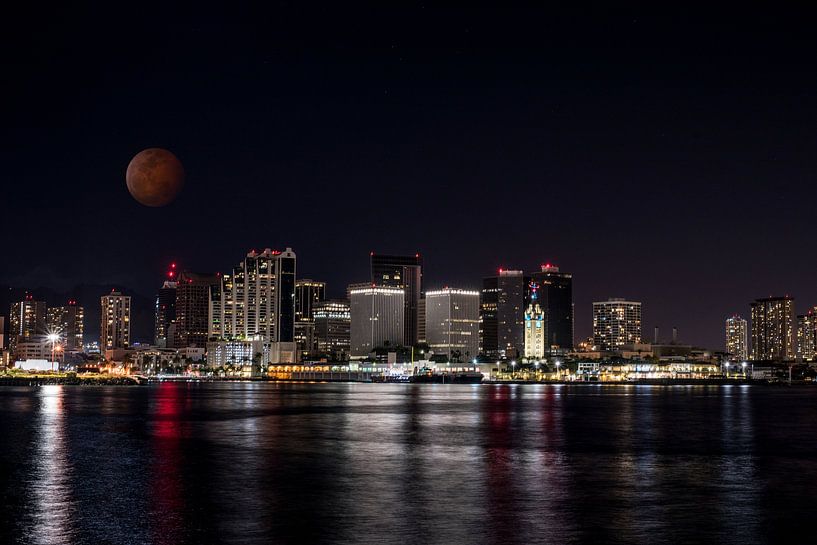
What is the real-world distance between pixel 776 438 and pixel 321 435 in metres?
30.2

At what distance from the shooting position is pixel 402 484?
38.3m

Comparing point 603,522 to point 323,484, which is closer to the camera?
point 603,522

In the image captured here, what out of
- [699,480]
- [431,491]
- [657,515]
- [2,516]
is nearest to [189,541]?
[2,516]

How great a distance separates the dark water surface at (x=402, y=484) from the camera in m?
28.4

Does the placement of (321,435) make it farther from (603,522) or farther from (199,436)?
(603,522)

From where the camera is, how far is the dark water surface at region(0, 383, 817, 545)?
28438 millimetres

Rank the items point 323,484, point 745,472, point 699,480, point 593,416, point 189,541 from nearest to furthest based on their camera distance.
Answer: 1. point 189,541
2. point 323,484
3. point 699,480
4. point 745,472
5. point 593,416

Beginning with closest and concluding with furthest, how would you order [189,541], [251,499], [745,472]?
1. [189,541]
2. [251,499]
3. [745,472]

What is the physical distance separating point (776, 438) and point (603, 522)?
131 feet

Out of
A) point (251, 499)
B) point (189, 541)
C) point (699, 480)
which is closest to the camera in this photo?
point (189, 541)

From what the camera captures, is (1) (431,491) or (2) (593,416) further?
(2) (593,416)

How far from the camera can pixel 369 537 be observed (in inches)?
1072

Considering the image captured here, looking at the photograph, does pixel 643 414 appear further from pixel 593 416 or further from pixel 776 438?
pixel 776 438

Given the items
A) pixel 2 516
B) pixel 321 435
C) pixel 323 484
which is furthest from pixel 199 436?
pixel 2 516
